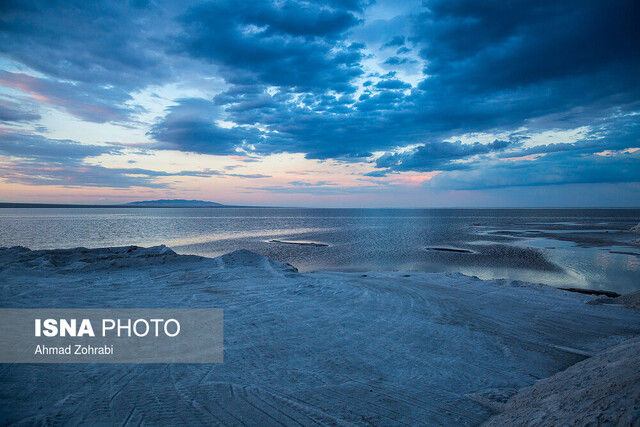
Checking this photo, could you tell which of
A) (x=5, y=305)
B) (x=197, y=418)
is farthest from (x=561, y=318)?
(x=5, y=305)

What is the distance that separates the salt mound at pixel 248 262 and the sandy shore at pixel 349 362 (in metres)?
3.77

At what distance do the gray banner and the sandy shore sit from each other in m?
0.44

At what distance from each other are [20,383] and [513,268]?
93.5 ft

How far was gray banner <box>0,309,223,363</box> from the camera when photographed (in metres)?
6.76

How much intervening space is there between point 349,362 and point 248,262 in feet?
43.9

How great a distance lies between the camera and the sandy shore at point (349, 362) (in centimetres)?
493

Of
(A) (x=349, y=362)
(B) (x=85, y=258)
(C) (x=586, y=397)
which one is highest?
(C) (x=586, y=397)

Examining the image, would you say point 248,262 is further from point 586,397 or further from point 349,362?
point 586,397

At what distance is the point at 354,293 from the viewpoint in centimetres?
1315

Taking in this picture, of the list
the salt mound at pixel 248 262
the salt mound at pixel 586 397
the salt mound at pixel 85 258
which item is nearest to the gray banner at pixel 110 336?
the salt mound at pixel 586 397

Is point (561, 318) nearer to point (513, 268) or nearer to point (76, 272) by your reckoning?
point (513, 268)

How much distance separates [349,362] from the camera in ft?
22.8

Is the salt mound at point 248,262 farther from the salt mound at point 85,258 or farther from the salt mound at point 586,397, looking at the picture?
the salt mound at point 586,397

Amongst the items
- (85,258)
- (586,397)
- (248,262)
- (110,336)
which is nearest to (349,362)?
(586,397)
